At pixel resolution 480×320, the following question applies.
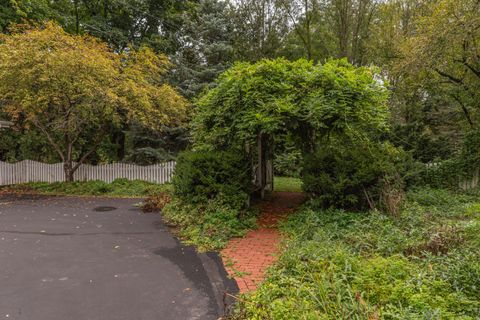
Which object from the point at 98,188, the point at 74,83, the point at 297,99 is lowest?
the point at 98,188

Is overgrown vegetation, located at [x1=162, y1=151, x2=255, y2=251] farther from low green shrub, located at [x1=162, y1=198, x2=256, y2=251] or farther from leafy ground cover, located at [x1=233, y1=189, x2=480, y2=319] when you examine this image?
leafy ground cover, located at [x1=233, y1=189, x2=480, y2=319]

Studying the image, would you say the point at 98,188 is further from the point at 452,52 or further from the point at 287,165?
the point at 452,52

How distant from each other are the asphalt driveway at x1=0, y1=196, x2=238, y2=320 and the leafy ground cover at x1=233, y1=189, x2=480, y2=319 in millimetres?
733

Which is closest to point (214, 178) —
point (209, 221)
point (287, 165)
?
point (209, 221)

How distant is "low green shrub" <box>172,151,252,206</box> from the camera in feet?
20.7

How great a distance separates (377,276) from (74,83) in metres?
9.69

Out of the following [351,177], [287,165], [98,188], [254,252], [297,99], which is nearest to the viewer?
[254,252]

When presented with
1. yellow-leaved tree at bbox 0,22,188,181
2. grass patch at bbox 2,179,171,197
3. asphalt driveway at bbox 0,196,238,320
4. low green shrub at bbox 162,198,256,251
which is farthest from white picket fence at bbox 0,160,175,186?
asphalt driveway at bbox 0,196,238,320

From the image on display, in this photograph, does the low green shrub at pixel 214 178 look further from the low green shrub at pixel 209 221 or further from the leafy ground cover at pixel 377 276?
the leafy ground cover at pixel 377 276

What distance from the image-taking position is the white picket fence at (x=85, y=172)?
473 inches

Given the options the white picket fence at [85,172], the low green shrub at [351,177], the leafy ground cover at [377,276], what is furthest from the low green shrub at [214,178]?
the white picket fence at [85,172]

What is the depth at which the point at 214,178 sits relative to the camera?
6.37 metres

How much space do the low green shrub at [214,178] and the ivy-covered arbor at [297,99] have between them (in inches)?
26.4

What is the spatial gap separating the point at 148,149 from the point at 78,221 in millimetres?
5786
